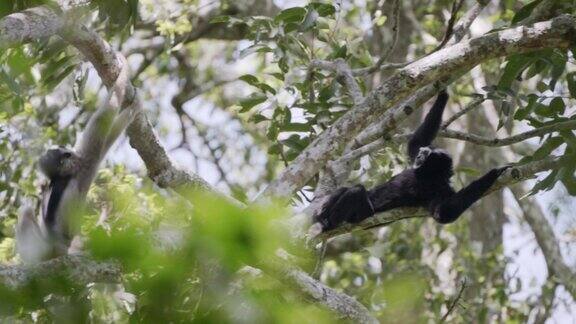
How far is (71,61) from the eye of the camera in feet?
21.9

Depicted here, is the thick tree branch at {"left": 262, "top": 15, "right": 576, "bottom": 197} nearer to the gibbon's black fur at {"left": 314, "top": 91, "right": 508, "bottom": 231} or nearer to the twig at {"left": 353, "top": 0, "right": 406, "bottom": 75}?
the twig at {"left": 353, "top": 0, "right": 406, "bottom": 75}

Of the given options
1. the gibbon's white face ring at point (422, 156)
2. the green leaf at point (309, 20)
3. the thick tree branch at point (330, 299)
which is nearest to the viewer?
the thick tree branch at point (330, 299)

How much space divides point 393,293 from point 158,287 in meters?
0.49

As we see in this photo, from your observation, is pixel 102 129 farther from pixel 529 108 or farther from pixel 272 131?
pixel 529 108

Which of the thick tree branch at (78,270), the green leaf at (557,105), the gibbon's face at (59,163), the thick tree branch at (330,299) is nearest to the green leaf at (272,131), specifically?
the gibbon's face at (59,163)

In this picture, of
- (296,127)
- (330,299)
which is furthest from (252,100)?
(330,299)

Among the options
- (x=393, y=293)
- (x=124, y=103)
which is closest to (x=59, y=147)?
(x=124, y=103)

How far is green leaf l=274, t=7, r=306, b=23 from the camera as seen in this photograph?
6578 millimetres

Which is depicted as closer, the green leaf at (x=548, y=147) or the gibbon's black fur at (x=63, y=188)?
the green leaf at (x=548, y=147)

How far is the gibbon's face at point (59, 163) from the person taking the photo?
293 inches

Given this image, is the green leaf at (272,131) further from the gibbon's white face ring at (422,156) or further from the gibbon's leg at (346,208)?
the gibbon's white face ring at (422,156)

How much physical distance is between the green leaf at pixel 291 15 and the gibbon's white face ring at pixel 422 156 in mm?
1555

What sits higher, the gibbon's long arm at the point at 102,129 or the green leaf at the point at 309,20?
the green leaf at the point at 309,20

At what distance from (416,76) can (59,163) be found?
370 cm
